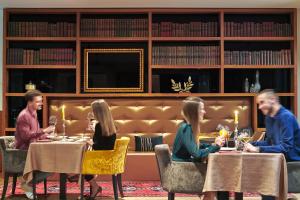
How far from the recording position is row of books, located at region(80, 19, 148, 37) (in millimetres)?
7941

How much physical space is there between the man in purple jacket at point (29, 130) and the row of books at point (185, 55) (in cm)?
278

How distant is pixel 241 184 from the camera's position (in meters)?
4.05

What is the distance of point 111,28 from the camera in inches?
313

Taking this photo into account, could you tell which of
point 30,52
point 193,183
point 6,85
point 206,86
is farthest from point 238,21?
point 193,183

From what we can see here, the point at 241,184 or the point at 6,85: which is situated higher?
the point at 6,85

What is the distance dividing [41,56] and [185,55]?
2371 mm

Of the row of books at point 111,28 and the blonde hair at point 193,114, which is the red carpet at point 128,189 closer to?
the blonde hair at point 193,114

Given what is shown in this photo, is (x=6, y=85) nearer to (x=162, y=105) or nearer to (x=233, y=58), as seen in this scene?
(x=162, y=105)

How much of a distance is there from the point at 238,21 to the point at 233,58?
0.76 m

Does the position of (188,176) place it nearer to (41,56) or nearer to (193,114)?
(193,114)

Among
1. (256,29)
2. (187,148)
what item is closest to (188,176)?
(187,148)

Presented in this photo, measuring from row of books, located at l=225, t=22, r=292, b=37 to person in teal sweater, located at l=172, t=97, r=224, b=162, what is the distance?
4.00m

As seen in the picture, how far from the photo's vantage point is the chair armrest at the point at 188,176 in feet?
13.7

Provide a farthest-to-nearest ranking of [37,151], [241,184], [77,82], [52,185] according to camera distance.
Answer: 1. [77,82]
2. [52,185]
3. [37,151]
4. [241,184]
